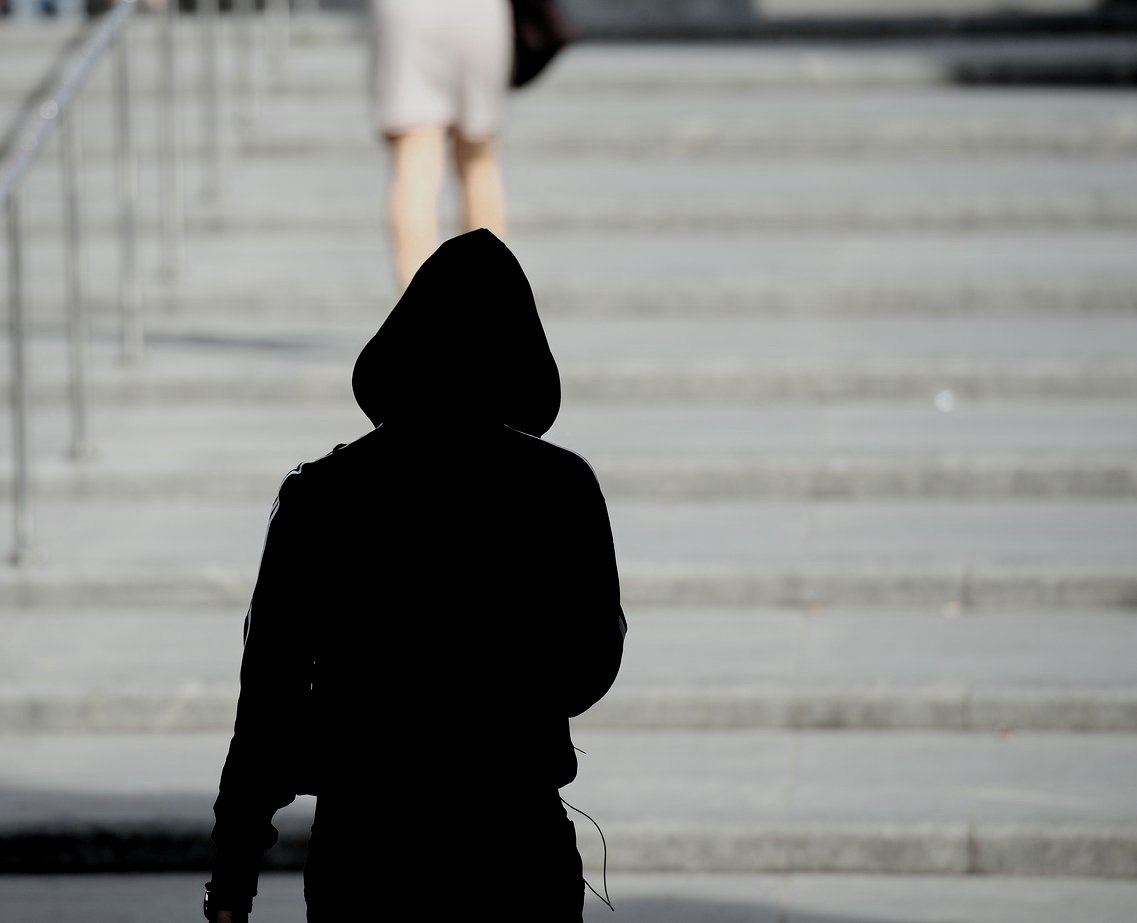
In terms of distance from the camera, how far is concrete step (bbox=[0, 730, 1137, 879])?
461cm

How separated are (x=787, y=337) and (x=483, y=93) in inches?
54.0

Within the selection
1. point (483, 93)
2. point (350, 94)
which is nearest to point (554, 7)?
point (483, 93)

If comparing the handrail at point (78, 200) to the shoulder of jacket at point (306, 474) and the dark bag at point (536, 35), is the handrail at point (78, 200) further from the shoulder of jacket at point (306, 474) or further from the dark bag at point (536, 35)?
the shoulder of jacket at point (306, 474)

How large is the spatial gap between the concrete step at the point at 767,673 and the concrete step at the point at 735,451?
0.62m

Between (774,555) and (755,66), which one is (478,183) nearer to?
(774,555)

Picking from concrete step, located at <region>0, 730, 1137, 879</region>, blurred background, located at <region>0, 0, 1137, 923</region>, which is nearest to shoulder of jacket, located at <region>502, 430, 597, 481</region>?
blurred background, located at <region>0, 0, 1137, 923</region>

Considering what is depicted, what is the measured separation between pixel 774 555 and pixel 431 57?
1.87 m

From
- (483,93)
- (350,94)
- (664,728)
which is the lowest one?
(664,728)

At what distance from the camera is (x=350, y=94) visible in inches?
371

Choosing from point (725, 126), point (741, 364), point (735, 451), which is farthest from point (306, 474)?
point (725, 126)

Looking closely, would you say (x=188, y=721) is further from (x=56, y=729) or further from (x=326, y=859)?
(x=326, y=859)

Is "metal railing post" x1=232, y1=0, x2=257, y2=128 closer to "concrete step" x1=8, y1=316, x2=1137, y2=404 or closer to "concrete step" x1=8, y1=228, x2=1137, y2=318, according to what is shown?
"concrete step" x1=8, y1=228, x2=1137, y2=318

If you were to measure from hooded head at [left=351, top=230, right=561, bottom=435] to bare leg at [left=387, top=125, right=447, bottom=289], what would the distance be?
12.4 feet

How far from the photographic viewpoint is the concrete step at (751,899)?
4453 millimetres
